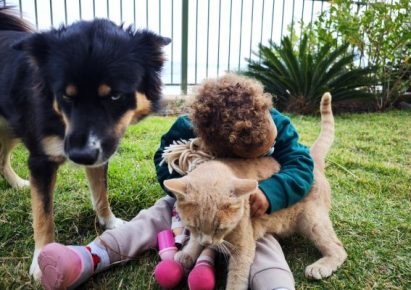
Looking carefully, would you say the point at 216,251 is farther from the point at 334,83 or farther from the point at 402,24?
the point at 402,24

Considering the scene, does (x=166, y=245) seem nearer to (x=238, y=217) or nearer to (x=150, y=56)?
(x=238, y=217)

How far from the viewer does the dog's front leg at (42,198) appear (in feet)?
7.22

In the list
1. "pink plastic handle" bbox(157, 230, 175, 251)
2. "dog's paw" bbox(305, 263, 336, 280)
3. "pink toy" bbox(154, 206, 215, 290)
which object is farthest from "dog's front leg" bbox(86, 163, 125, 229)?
"dog's paw" bbox(305, 263, 336, 280)

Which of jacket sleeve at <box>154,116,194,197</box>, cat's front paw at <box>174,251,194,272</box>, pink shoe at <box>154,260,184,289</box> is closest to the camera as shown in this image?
pink shoe at <box>154,260,184,289</box>

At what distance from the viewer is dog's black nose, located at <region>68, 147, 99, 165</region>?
1888 mm

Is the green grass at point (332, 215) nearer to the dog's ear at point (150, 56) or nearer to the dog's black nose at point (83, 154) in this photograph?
the dog's black nose at point (83, 154)

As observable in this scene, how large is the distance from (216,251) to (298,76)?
549cm

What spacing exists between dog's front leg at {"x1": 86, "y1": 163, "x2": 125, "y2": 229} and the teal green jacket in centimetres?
44

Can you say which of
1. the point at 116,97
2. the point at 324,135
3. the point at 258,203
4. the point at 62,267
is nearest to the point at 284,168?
the point at 258,203

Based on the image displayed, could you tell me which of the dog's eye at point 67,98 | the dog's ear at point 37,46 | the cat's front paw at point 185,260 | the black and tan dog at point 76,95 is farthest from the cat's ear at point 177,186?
the dog's ear at point 37,46

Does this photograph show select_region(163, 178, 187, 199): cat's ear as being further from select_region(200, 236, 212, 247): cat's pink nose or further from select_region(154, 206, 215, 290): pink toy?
select_region(154, 206, 215, 290): pink toy

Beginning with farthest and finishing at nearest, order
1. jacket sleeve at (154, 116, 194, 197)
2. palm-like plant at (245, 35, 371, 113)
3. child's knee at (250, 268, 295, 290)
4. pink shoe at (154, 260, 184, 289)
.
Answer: palm-like plant at (245, 35, 371, 113), jacket sleeve at (154, 116, 194, 197), pink shoe at (154, 260, 184, 289), child's knee at (250, 268, 295, 290)

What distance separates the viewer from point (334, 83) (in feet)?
22.9

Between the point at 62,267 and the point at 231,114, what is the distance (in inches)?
41.3
